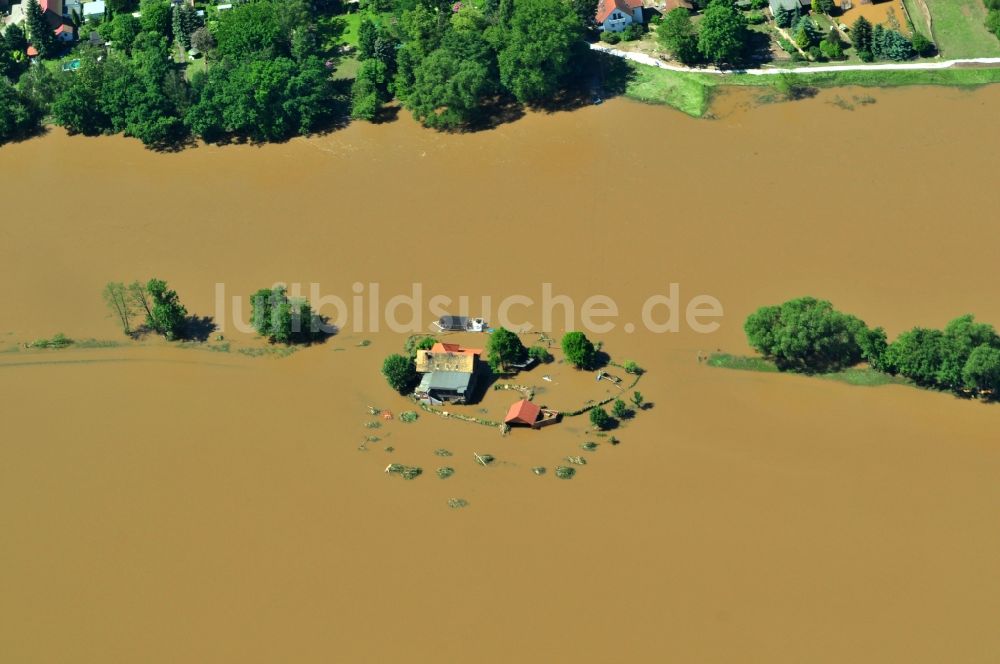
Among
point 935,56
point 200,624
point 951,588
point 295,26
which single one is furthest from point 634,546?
point 295,26

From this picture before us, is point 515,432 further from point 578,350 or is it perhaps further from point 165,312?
point 165,312

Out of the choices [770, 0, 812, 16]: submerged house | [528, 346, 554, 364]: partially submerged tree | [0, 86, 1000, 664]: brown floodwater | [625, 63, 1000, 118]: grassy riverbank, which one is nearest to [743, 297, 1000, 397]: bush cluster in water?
[0, 86, 1000, 664]: brown floodwater

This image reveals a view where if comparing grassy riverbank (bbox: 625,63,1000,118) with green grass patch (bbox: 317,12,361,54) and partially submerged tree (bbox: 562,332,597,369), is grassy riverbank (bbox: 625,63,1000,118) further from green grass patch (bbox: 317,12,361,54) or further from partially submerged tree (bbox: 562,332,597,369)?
partially submerged tree (bbox: 562,332,597,369)

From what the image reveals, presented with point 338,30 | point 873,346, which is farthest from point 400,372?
point 338,30

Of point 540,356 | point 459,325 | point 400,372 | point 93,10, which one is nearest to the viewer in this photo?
point 400,372

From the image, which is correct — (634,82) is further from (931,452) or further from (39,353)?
(39,353)

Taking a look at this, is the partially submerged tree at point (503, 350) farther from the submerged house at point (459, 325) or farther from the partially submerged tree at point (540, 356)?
the submerged house at point (459, 325)
